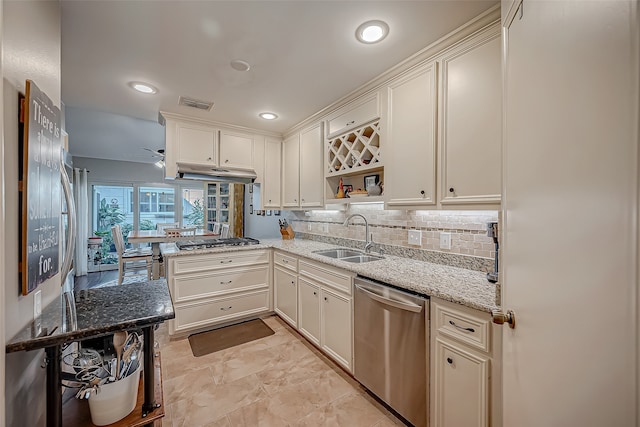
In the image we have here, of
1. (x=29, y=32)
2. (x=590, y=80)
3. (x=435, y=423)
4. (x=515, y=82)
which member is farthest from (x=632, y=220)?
(x=29, y=32)

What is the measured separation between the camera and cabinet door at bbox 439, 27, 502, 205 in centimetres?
146

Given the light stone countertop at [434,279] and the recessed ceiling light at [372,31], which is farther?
the recessed ceiling light at [372,31]

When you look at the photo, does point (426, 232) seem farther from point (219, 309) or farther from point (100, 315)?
point (219, 309)

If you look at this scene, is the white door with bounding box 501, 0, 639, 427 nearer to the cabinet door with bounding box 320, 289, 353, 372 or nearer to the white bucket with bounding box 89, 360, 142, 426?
the cabinet door with bounding box 320, 289, 353, 372

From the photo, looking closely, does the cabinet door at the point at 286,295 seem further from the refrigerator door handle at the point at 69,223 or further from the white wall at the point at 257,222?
the refrigerator door handle at the point at 69,223

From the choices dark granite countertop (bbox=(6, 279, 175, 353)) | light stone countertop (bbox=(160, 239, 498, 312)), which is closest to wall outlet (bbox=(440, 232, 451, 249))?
light stone countertop (bbox=(160, 239, 498, 312))

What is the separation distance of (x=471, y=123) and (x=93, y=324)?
2.09m

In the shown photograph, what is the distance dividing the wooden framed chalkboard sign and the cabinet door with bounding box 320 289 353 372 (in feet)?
5.61

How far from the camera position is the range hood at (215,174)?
2971 millimetres

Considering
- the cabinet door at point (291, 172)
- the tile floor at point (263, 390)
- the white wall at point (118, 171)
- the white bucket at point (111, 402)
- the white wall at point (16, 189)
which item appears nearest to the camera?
the white wall at point (16, 189)

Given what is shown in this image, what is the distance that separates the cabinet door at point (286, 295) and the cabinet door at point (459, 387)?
5.23ft

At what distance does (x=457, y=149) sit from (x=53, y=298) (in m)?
2.30

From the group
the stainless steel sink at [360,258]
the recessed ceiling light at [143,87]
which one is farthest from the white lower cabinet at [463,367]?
the recessed ceiling light at [143,87]

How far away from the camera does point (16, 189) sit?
0.90m
